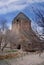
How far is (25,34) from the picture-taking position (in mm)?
4137

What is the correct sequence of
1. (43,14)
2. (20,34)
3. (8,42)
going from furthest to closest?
1. (8,42)
2. (20,34)
3. (43,14)

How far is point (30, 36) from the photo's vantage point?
4.06m

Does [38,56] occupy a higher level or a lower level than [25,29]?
lower

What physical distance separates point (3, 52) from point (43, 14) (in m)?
1.38

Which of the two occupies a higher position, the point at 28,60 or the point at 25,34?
the point at 25,34

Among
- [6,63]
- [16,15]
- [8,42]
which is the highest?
[16,15]

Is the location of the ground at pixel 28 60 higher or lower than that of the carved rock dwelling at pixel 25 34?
lower

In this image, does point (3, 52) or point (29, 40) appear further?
point (3, 52)

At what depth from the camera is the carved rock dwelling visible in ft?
13.3

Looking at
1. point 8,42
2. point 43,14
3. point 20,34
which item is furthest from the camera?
point 8,42

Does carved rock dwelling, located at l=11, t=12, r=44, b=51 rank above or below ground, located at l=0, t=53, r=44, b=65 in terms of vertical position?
above

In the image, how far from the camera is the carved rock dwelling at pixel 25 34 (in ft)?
13.3

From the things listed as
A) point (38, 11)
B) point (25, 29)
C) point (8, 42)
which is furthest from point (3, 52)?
point (38, 11)

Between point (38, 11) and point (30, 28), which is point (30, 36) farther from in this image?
point (38, 11)
